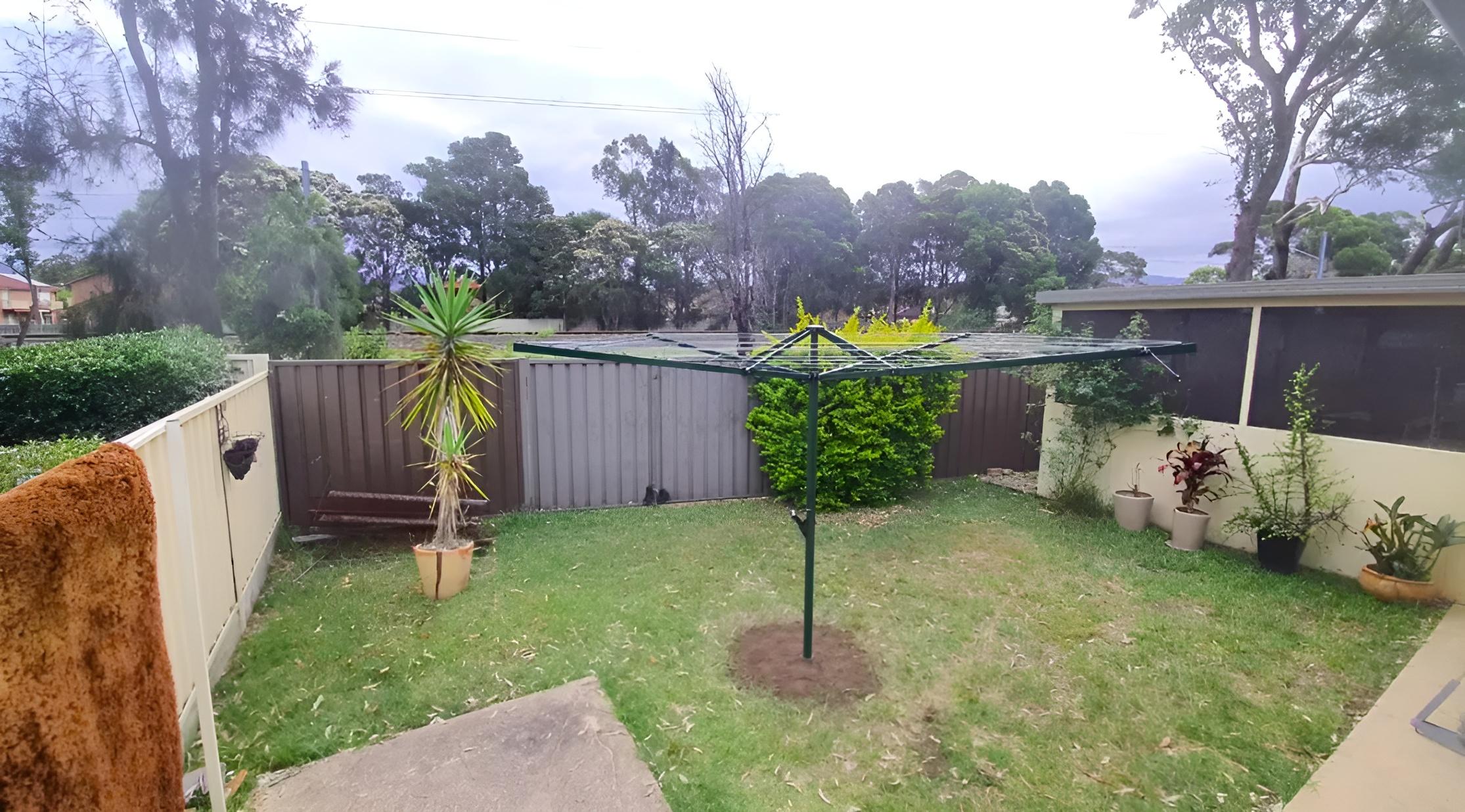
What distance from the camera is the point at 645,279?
21578mm

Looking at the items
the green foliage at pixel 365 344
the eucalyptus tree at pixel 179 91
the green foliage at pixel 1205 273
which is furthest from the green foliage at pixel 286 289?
the green foliage at pixel 1205 273

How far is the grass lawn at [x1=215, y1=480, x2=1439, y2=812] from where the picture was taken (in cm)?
225

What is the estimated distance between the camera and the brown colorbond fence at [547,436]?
4750 mm


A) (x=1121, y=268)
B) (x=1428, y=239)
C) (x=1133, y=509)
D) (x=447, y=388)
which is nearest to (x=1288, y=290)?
(x=1133, y=509)

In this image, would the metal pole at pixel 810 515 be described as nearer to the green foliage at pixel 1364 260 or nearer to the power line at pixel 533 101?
the power line at pixel 533 101

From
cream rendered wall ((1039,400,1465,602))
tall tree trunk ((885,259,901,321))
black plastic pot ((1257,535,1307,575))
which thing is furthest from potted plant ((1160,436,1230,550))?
tall tree trunk ((885,259,901,321))

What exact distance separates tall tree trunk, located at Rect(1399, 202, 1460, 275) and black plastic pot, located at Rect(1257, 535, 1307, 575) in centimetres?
1087

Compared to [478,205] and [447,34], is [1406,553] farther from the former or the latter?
[478,205]

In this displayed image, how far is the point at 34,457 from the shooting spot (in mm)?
2488

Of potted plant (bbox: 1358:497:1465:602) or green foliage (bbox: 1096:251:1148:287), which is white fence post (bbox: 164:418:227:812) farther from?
green foliage (bbox: 1096:251:1148:287)

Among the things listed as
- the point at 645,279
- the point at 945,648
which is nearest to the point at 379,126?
the point at 645,279

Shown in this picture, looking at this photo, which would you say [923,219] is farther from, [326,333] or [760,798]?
[760,798]

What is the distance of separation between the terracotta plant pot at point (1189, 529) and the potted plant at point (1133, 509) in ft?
0.98

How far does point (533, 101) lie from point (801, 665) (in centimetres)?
1594
